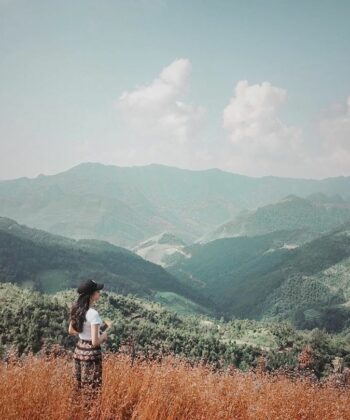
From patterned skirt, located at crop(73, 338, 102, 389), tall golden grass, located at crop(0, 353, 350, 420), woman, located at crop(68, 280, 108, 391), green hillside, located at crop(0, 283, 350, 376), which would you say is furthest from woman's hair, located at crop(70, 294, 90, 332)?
green hillside, located at crop(0, 283, 350, 376)

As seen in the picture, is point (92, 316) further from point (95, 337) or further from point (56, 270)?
point (56, 270)

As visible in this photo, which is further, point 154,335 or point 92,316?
point 154,335

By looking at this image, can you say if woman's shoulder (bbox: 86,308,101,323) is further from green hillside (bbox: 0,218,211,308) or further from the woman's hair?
green hillside (bbox: 0,218,211,308)

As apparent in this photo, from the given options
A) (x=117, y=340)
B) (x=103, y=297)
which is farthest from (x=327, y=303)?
(x=117, y=340)

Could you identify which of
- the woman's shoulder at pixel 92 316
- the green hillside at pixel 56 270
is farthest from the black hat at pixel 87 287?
the green hillside at pixel 56 270

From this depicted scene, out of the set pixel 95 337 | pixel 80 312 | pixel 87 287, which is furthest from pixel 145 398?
pixel 87 287

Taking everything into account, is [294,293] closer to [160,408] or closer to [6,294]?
[6,294]

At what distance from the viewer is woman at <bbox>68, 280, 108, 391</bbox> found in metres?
5.83

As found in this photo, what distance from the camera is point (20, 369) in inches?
235

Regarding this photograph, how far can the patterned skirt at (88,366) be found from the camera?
580 cm

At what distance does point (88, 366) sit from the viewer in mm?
5879

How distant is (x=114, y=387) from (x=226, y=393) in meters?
2.13

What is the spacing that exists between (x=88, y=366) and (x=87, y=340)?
0.37 metres

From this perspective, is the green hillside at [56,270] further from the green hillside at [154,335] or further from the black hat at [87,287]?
the black hat at [87,287]
